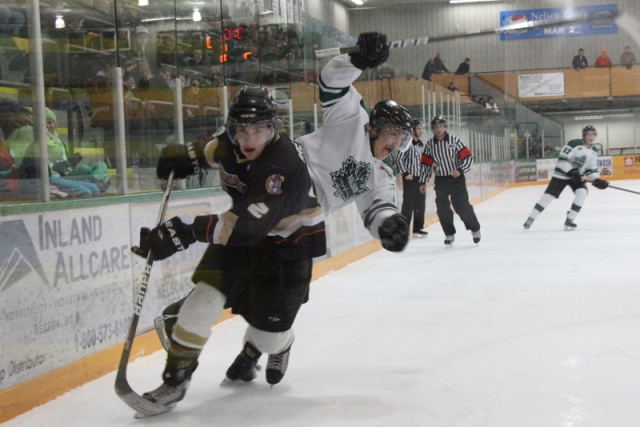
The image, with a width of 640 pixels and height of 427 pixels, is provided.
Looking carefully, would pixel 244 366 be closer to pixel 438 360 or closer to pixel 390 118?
pixel 438 360

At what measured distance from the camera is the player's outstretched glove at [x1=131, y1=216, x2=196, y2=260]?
2.21 metres

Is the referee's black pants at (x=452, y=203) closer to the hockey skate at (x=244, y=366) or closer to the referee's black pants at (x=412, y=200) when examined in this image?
the referee's black pants at (x=412, y=200)

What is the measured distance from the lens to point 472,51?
77.5 ft

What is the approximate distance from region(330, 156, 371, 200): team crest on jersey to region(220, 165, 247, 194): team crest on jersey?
0.35m

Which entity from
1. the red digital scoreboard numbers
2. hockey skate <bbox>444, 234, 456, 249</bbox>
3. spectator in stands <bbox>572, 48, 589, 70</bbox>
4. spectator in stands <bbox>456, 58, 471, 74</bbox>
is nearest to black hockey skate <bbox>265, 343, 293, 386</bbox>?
the red digital scoreboard numbers

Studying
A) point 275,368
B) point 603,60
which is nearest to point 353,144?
point 275,368

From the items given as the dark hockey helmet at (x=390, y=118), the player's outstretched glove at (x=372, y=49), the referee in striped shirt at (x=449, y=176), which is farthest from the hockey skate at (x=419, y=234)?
the player's outstretched glove at (x=372, y=49)

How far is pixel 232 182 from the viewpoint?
241cm

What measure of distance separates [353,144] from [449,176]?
517cm

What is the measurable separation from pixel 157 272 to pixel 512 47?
21.9 m

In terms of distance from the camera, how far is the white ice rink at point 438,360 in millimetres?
2389

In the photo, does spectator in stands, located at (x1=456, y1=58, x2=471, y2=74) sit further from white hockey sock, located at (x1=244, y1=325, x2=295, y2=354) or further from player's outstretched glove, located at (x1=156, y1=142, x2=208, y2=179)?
player's outstretched glove, located at (x1=156, y1=142, x2=208, y2=179)

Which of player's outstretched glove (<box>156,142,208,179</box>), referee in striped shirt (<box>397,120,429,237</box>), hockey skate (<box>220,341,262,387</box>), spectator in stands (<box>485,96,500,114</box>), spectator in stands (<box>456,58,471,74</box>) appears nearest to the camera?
player's outstretched glove (<box>156,142,208,179</box>)

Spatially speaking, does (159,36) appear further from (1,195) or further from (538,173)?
(538,173)
